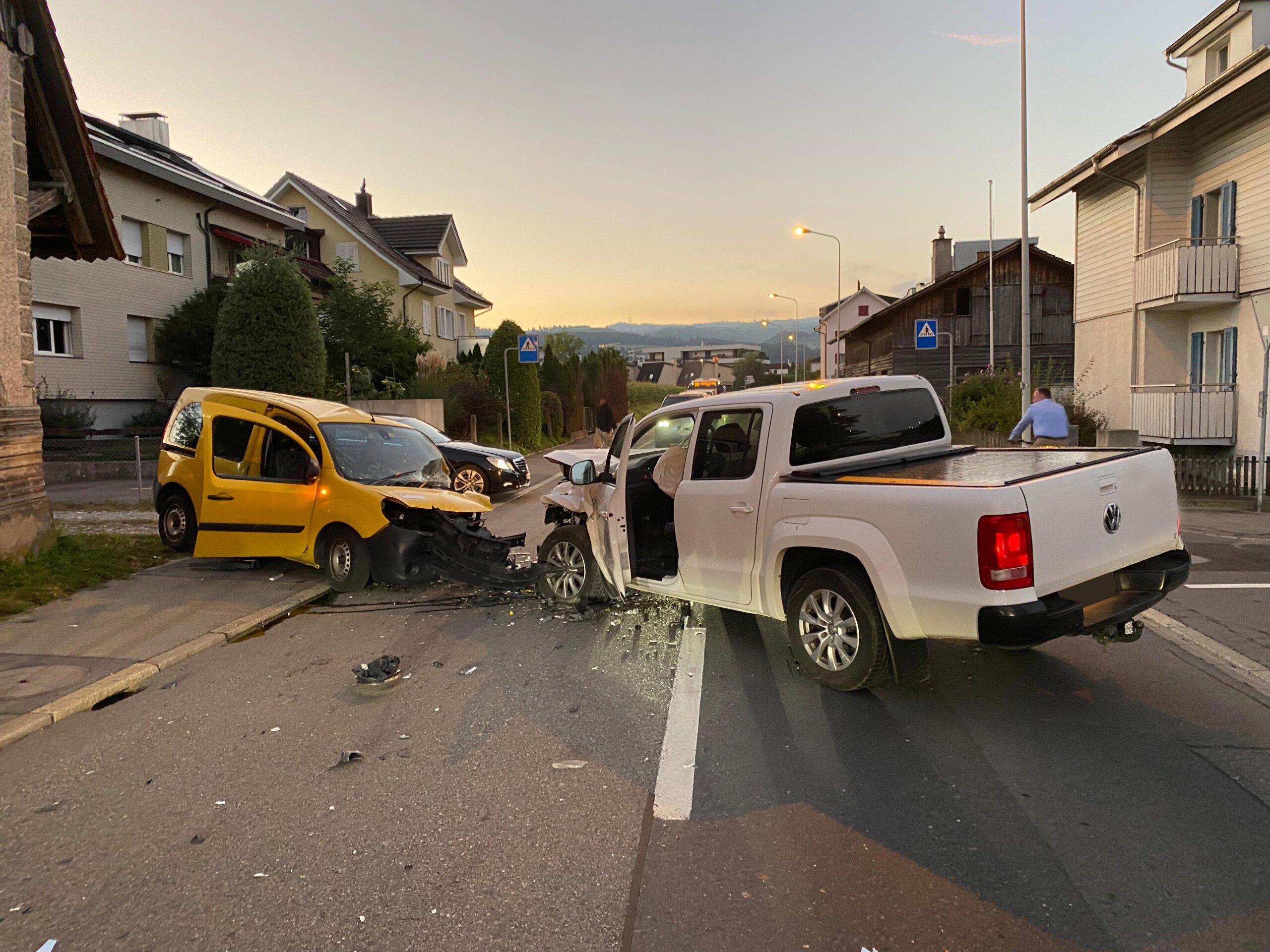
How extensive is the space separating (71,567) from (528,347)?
18.2 m

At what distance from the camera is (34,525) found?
923 centimetres

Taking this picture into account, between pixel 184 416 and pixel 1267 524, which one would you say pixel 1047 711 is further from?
pixel 1267 524

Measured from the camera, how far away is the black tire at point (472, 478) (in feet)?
55.1

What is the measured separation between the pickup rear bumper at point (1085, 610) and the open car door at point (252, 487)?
6601mm

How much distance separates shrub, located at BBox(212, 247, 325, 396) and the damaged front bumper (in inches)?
548

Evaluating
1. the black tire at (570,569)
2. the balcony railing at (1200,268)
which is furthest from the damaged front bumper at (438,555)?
the balcony railing at (1200,268)

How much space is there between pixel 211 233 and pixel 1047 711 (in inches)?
1139

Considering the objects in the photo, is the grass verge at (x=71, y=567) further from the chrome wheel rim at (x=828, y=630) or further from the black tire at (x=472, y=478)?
the chrome wheel rim at (x=828, y=630)

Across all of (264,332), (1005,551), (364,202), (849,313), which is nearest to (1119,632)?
(1005,551)

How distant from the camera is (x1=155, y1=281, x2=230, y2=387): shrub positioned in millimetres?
25312

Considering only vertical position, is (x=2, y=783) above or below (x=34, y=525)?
below

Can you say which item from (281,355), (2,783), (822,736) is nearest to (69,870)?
(2,783)

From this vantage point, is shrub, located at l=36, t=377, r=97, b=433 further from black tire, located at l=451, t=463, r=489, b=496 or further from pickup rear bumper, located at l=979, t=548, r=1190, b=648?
pickup rear bumper, located at l=979, t=548, r=1190, b=648

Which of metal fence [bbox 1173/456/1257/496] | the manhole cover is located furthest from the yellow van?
metal fence [bbox 1173/456/1257/496]
